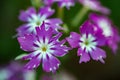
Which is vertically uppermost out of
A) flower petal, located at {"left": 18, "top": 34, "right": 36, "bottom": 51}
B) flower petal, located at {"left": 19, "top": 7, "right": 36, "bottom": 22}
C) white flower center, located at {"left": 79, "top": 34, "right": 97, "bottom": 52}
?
flower petal, located at {"left": 19, "top": 7, "right": 36, "bottom": 22}

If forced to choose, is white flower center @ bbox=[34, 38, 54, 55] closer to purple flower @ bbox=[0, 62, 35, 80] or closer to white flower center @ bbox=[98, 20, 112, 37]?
white flower center @ bbox=[98, 20, 112, 37]

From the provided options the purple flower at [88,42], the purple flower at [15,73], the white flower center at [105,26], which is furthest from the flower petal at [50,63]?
the purple flower at [15,73]

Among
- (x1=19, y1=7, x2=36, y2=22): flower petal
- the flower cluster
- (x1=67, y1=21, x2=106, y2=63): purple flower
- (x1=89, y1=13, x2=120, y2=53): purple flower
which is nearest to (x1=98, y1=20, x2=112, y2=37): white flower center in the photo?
(x1=89, y1=13, x2=120, y2=53): purple flower

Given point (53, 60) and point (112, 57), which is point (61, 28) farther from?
point (112, 57)

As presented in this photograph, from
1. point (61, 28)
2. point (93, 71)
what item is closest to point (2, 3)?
point (93, 71)

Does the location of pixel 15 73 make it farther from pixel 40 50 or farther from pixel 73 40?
pixel 73 40

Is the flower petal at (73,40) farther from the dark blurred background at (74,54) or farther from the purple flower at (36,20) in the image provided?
the dark blurred background at (74,54)

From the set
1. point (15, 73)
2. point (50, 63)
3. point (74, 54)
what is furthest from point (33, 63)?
point (74, 54)
